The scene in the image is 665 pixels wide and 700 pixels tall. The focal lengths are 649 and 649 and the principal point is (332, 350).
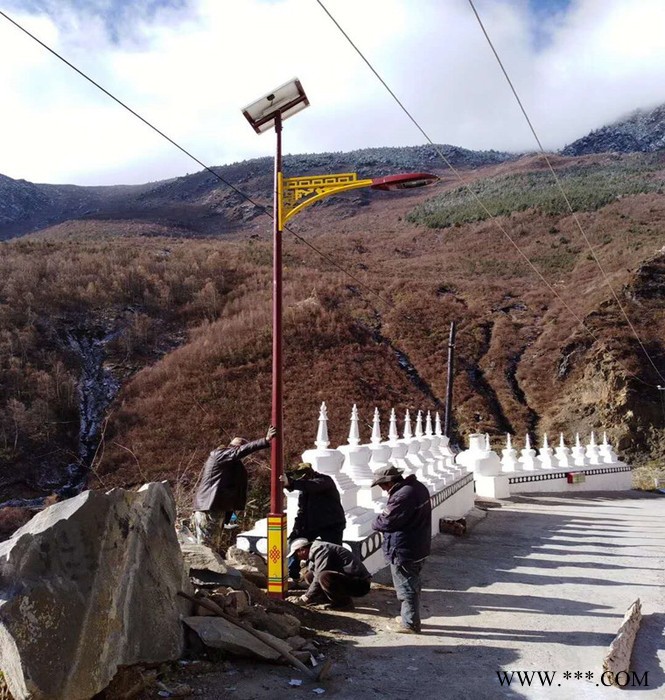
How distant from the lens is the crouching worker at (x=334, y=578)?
6.46 m

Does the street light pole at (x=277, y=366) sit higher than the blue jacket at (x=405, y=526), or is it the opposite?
the street light pole at (x=277, y=366)

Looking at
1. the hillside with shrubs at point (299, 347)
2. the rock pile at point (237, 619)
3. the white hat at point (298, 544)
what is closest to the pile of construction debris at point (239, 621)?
the rock pile at point (237, 619)

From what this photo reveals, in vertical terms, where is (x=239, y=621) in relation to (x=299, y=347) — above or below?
below

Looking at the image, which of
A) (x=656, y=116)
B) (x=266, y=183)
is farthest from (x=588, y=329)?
(x=656, y=116)

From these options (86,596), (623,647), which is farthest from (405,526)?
(86,596)

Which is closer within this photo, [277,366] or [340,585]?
[340,585]

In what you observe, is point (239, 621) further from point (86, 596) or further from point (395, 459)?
point (395, 459)

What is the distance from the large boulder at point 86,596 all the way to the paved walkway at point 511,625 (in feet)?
2.64

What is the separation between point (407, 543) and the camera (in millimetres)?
5941

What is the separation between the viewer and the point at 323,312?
43094 mm

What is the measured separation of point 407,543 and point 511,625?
1402 mm

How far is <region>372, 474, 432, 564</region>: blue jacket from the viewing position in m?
5.94

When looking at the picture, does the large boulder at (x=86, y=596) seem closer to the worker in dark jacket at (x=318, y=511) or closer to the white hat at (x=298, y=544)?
the white hat at (x=298, y=544)

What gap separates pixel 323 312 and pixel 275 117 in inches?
1406
